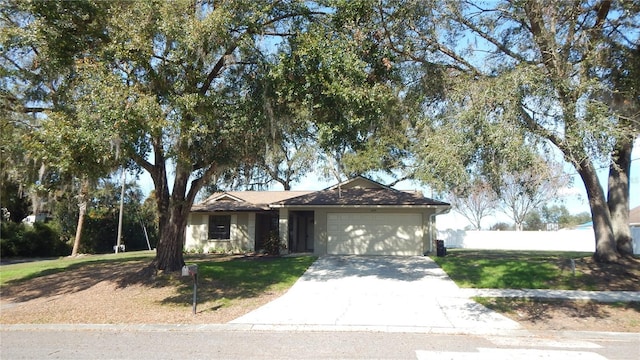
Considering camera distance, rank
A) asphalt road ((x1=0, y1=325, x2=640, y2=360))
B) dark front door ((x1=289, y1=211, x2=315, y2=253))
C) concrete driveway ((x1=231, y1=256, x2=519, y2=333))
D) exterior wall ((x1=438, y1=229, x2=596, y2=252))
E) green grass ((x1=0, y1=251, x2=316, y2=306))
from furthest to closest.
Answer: exterior wall ((x1=438, y1=229, x2=596, y2=252)) → dark front door ((x1=289, y1=211, x2=315, y2=253)) → green grass ((x1=0, y1=251, x2=316, y2=306)) → concrete driveway ((x1=231, y1=256, x2=519, y2=333)) → asphalt road ((x1=0, y1=325, x2=640, y2=360))

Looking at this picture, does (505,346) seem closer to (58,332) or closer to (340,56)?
(340,56)

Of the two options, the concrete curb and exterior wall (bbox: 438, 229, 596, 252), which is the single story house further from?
exterior wall (bbox: 438, 229, 596, 252)

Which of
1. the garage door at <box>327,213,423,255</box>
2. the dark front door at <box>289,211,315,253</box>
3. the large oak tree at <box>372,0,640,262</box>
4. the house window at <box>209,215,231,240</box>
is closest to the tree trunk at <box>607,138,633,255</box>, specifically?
the large oak tree at <box>372,0,640,262</box>

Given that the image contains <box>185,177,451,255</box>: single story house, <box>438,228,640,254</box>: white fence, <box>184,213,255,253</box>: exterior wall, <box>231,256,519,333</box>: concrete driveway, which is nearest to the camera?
<box>231,256,519,333</box>: concrete driveway

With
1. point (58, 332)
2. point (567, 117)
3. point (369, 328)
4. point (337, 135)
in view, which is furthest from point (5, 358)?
point (567, 117)

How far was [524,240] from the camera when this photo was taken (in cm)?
3475

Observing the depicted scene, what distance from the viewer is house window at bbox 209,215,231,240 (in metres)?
25.4

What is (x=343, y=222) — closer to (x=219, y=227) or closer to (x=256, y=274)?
(x=219, y=227)

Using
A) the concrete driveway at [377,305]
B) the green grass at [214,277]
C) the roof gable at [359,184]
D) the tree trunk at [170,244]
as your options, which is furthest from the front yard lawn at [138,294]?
the roof gable at [359,184]

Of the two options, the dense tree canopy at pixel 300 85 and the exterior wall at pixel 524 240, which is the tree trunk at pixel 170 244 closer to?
the dense tree canopy at pixel 300 85

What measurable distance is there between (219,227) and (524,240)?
22891mm

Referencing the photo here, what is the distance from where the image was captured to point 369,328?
8867 mm

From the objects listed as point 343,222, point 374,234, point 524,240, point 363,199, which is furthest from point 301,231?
point 524,240

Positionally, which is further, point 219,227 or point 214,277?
point 219,227
